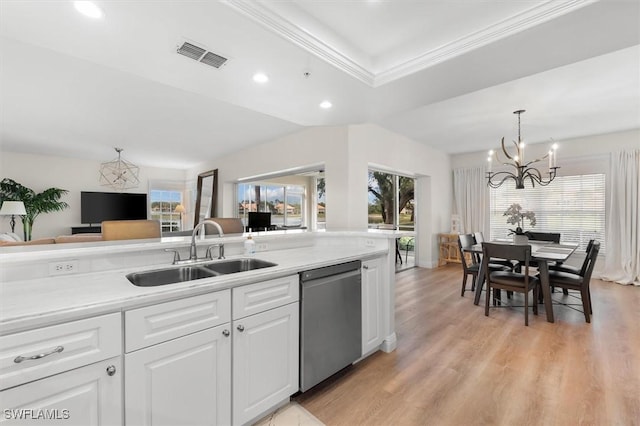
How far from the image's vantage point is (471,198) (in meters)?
6.45

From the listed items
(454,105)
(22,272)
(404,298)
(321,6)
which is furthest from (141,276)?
(454,105)

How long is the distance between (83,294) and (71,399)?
15.8 inches

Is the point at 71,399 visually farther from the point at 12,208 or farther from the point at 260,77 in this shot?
the point at 12,208

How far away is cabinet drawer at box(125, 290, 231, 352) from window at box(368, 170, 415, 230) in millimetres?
5266

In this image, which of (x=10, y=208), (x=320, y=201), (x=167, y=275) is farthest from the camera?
(x=320, y=201)

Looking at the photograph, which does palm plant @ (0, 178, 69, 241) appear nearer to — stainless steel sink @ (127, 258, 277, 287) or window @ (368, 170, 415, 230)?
stainless steel sink @ (127, 258, 277, 287)

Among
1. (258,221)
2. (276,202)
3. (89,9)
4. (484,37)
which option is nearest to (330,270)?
(484,37)

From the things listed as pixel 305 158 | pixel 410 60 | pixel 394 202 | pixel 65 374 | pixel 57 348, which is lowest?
pixel 65 374

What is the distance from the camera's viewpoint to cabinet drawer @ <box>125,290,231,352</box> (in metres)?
1.21

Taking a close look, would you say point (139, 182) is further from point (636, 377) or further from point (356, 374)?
point (636, 377)

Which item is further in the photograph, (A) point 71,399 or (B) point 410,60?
(B) point 410,60

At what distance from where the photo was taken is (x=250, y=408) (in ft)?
5.24

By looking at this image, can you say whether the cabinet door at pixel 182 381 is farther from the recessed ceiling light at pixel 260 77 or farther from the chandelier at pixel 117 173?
the chandelier at pixel 117 173

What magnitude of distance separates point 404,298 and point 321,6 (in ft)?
11.9
